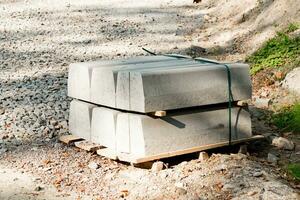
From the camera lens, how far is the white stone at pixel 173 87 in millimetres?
5379

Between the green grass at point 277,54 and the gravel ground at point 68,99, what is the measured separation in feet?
6.19

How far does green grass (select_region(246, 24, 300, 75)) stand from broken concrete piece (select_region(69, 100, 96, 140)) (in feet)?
11.8

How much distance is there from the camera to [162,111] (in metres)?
5.41

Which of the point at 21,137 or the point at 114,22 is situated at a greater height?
the point at 114,22

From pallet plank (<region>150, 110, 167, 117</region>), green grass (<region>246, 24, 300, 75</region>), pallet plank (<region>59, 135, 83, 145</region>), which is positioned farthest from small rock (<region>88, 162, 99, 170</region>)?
green grass (<region>246, 24, 300, 75</region>)

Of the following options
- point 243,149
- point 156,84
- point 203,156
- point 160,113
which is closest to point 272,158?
point 243,149

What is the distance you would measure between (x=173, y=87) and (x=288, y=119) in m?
2.20

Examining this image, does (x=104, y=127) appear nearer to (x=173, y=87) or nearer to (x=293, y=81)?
(x=173, y=87)

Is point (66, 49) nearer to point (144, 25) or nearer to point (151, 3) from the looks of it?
point (144, 25)

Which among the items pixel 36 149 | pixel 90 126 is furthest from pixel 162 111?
pixel 36 149

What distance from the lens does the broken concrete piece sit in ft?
20.2

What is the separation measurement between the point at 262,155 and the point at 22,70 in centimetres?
563

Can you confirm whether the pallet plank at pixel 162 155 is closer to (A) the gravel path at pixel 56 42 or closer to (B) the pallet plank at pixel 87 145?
(B) the pallet plank at pixel 87 145

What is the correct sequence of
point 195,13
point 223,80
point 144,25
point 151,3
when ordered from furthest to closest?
point 151,3 → point 195,13 → point 144,25 → point 223,80
